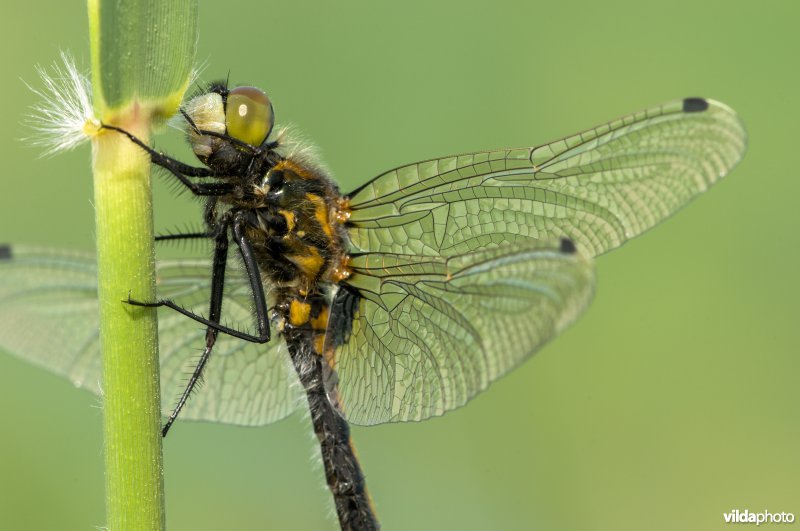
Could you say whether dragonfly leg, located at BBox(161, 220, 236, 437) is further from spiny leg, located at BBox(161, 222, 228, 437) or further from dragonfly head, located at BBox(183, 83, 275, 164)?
dragonfly head, located at BBox(183, 83, 275, 164)

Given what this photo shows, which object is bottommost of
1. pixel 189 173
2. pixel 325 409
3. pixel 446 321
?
pixel 325 409

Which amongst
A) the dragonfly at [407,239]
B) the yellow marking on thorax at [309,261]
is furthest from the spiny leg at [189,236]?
the yellow marking on thorax at [309,261]

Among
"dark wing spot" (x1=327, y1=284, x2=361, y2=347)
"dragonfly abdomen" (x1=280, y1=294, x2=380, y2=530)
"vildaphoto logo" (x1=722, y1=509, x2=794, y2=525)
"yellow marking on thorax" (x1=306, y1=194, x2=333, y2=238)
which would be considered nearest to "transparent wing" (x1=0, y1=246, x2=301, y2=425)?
"dragonfly abdomen" (x1=280, y1=294, x2=380, y2=530)

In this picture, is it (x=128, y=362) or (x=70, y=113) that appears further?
(x=70, y=113)

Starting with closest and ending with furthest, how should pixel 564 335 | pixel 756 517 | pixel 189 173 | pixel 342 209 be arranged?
pixel 189 173 → pixel 342 209 → pixel 756 517 → pixel 564 335

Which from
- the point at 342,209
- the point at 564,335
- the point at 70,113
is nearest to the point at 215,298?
the point at 342,209

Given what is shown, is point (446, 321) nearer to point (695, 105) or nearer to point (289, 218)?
point (289, 218)
